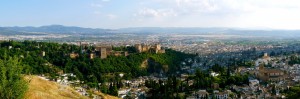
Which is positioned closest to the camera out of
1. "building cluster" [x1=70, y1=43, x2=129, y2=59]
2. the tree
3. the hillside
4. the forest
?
the tree

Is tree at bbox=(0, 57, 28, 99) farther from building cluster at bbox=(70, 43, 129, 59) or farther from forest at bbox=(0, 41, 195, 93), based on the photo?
building cluster at bbox=(70, 43, 129, 59)

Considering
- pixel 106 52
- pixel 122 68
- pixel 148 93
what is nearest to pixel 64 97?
pixel 148 93

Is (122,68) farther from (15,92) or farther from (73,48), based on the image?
A: (15,92)

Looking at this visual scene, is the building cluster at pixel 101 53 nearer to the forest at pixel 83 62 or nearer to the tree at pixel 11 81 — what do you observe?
the forest at pixel 83 62

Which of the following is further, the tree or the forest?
the forest

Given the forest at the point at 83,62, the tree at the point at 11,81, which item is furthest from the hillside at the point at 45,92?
the forest at the point at 83,62

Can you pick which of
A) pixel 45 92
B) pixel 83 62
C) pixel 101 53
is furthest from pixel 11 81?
pixel 101 53

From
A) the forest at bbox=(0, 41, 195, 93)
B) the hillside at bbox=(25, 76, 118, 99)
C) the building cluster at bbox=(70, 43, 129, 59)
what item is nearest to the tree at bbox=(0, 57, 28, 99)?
the hillside at bbox=(25, 76, 118, 99)

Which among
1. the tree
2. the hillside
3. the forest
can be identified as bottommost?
the forest
